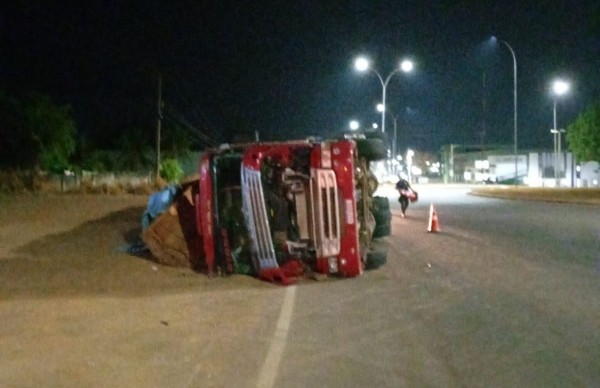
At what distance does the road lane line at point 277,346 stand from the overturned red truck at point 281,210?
156 centimetres

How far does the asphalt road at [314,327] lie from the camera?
28.3 ft

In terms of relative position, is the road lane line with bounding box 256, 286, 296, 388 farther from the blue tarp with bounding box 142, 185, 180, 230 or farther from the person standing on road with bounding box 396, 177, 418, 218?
the person standing on road with bounding box 396, 177, 418, 218

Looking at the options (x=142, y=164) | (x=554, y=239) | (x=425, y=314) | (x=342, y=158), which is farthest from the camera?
(x=142, y=164)

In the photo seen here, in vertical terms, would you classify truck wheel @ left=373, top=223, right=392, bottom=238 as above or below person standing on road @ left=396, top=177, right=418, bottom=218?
below

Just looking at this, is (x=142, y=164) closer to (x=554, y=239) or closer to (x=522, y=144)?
(x=554, y=239)

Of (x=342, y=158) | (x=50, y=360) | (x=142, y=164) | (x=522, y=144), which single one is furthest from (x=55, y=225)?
(x=522, y=144)

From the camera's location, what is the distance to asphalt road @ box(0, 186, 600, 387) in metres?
8.62

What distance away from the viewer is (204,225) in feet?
52.0

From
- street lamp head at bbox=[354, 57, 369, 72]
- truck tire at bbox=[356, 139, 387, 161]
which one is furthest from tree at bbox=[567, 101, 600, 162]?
truck tire at bbox=[356, 139, 387, 161]

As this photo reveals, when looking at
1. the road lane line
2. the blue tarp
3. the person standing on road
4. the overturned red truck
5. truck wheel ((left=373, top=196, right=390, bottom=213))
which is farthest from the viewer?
the person standing on road

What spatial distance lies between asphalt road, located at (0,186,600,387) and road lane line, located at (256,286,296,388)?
2 cm

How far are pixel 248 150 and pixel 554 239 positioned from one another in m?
10.7

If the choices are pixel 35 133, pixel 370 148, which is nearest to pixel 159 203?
pixel 370 148

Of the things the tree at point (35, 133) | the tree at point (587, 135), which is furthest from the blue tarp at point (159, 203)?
the tree at point (587, 135)
